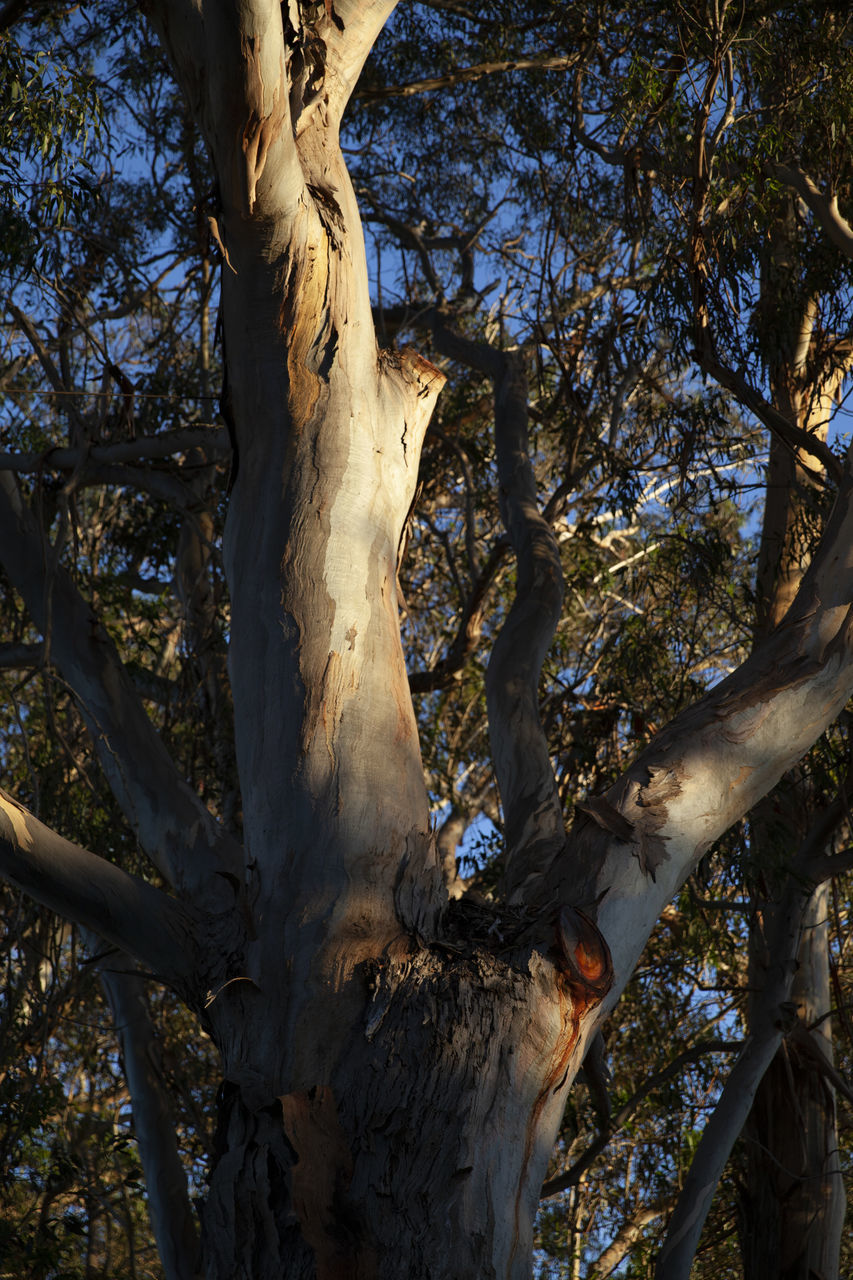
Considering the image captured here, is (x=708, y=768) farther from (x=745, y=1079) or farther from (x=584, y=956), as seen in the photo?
(x=745, y=1079)

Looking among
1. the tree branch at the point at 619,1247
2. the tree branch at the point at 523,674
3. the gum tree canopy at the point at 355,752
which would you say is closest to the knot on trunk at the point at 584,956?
the gum tree canopy at the point at 355,752

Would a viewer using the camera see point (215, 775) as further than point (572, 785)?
No

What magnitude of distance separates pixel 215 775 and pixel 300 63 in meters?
3.05

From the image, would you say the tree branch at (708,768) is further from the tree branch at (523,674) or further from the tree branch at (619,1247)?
the tree branch at (619,1247)

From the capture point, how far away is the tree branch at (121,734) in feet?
7.23

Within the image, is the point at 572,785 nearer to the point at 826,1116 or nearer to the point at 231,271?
the point at 826,1116

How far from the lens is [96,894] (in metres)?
1.86

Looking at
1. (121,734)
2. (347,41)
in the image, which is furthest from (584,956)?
(347,41)

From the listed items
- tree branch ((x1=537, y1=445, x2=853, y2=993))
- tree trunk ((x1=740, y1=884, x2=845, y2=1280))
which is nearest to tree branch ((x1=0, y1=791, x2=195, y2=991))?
tree branch ((x1=537, y1=445, x2=853, y2=993))

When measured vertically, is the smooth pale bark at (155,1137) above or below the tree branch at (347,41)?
below

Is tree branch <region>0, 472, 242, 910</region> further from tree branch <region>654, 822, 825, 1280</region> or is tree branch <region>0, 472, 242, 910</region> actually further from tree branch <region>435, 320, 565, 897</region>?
tree branch <region>654, 822, 825, 1280</region>

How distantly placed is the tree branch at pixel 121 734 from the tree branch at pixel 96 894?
14 cm

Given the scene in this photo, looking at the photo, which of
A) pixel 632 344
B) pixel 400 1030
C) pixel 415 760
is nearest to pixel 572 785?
pixel 632 344

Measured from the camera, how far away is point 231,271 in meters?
2.29
